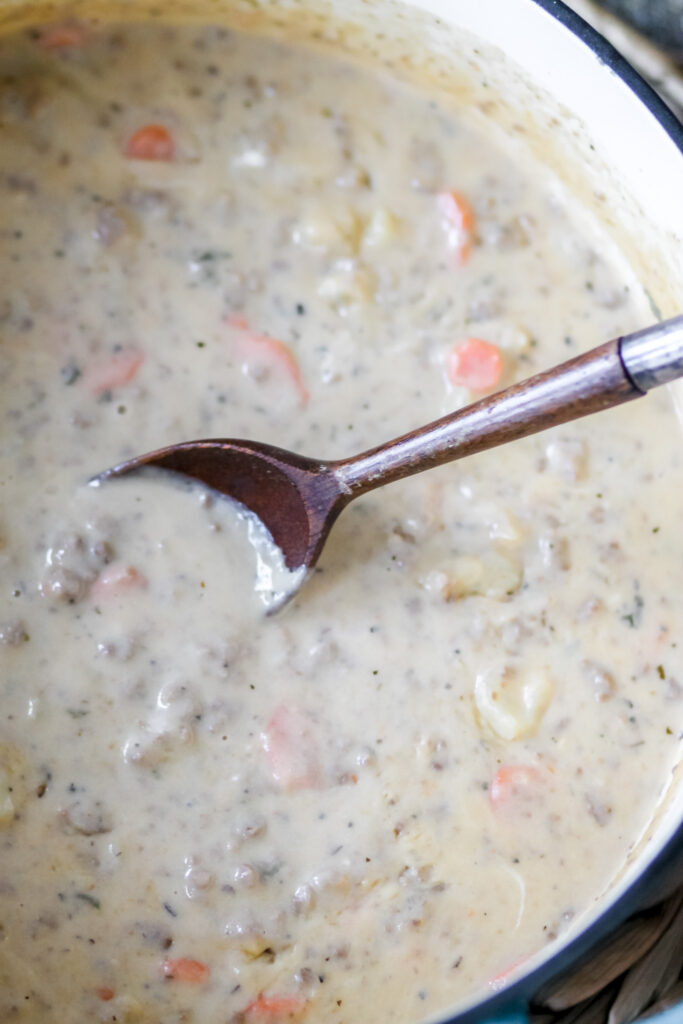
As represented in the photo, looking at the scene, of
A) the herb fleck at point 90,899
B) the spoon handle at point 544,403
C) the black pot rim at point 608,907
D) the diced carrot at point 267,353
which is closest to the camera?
the spoon handle at point 544,403

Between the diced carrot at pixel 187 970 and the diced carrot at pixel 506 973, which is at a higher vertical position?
the diced carrot at pixel 506 973

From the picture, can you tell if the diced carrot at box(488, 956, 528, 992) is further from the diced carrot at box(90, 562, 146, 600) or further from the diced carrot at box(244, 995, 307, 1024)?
the diced carrot at box(90, 562, 146, 600)

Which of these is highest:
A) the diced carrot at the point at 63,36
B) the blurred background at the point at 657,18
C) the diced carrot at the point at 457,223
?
the blurred background at the point at 657,18

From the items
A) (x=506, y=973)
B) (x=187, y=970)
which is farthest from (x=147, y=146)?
(x=506, y=973)

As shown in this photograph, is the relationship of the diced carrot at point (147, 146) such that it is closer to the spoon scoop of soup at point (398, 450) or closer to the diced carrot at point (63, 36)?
the diced carrot at point (63, 36)

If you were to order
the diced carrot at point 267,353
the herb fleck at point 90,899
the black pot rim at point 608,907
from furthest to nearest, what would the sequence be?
the diced carrot at point 267,353 < the herb fleck at point 90,899 < the black pot rim at point 608,907

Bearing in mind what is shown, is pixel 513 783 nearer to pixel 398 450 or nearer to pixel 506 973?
pixel 506 973

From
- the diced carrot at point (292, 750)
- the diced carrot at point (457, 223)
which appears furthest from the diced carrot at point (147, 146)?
the diced carrot at point (292, 750)

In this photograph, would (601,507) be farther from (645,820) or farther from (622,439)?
(645,820)
